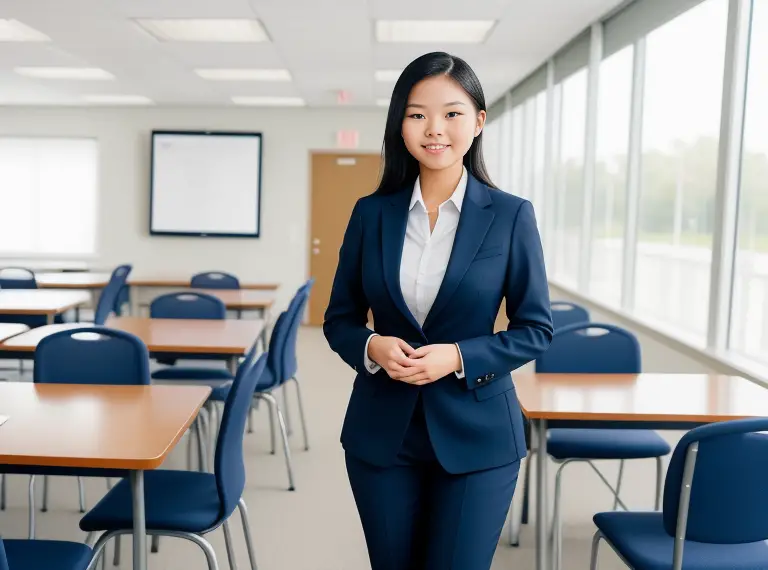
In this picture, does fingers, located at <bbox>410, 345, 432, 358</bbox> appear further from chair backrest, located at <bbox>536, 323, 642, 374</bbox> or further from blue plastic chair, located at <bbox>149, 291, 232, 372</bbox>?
blue plastic chair, located at <bbox>149, 291, 232, 372</bbox>

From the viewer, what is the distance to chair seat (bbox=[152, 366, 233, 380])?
4.21m

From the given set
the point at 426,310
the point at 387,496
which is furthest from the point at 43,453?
the point at 426,310

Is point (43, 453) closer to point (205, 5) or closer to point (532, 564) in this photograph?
point (532, 564)

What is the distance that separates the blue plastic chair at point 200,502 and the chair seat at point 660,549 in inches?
41.2

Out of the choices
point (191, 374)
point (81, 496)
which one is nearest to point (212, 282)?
point (191, 374)

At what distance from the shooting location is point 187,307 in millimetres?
4609

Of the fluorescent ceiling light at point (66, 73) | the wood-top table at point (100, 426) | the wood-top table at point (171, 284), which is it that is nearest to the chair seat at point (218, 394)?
the wood-top table at point (100, 426)

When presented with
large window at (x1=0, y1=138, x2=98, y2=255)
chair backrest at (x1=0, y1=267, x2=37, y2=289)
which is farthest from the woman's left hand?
large window at (x1=0, y1=138, x2=98, y2=255)

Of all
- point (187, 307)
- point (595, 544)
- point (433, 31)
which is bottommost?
point (595, 544)

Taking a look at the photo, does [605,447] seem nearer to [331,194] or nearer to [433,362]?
[433,362]

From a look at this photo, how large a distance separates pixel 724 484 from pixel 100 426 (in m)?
1.55

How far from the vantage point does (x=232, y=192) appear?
9.98 meters

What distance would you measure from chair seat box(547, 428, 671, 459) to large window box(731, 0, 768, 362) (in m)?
0.98

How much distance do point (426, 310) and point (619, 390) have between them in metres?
1.47
